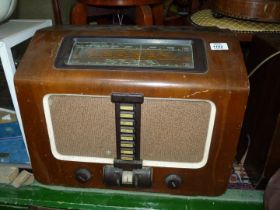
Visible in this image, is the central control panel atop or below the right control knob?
atop

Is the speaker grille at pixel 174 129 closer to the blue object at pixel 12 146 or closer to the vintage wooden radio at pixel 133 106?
the vintage wooden radio at pixel 133 106

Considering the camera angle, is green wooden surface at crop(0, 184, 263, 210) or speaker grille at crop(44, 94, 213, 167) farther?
green wooden surface at crop(0, 184, 263, 210)

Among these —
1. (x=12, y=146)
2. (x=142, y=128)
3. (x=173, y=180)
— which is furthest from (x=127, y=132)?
(x=12, y=146)

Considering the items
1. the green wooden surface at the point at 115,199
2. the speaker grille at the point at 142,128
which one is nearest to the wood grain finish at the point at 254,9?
the speaker grille at the point at 142,128

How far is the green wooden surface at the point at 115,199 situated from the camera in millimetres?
737

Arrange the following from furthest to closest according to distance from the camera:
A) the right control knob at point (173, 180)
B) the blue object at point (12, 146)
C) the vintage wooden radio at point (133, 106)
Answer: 1. the blue object at point (12, 146)
2. the right control knob at point (173, 180)
3. the vintage wooden radio at point (133, 106)

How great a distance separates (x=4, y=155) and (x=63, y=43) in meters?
0.43

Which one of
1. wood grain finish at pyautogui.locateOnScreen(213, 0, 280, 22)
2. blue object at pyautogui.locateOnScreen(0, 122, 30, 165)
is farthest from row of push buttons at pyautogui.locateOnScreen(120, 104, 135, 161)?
wood grain finish at pyautogui.locateOnScreen(213, 0, 280, 22)

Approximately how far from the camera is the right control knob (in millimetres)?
685

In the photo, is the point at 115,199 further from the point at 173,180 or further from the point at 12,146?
the point at 12,146

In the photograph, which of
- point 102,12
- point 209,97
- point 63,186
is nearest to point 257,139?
point 209,97

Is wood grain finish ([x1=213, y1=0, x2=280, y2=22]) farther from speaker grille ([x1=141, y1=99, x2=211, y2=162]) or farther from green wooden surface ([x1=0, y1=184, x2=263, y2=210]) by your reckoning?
green wooden surface ([x1=0, y1=184, x2=263, y2=210])

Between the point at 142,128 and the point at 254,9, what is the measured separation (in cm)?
49

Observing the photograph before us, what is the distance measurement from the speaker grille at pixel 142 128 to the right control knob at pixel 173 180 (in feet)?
0.11
